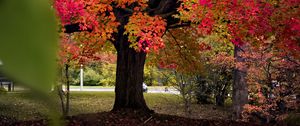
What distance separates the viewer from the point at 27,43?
148mm

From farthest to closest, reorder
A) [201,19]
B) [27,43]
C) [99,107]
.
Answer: [99,107] < [201,19] < [27,43]

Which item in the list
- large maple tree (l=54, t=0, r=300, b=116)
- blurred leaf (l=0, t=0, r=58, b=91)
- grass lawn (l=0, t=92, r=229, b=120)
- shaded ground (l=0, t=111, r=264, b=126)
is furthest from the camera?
grass lawn (l=0, t=92, r=229, b=120)

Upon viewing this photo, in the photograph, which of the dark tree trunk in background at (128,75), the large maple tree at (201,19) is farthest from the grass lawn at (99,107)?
the large maple tree at (201,19)

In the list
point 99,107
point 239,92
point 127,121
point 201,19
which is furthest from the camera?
point 99,107

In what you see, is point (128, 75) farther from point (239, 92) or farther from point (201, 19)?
point (239, 92)

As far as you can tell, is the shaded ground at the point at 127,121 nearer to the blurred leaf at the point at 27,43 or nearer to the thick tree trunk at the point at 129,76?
the thick tree trunk at the point at 129,76

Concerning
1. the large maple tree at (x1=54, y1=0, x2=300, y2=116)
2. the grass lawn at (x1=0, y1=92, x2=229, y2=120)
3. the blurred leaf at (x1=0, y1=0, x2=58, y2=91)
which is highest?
the large maple tree at (x1=54, y1=0, x2=300, y2=116)

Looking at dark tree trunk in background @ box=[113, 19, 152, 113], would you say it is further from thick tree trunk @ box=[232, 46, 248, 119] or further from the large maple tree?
thick tree trunk @ box=[232, 46, 248, 119]

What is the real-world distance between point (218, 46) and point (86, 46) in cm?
801

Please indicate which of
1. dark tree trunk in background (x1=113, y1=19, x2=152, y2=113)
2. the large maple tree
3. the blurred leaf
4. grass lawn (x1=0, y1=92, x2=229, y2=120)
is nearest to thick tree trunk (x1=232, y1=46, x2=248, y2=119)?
grass lawn (x1=0, y1=92, x2=229, y2=120)

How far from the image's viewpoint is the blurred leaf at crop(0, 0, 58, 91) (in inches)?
5.8

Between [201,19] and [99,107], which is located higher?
[201,19]

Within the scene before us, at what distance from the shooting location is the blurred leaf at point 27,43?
0.15 meters

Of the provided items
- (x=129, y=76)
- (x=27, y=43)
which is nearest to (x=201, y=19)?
(x=129, y=76)
